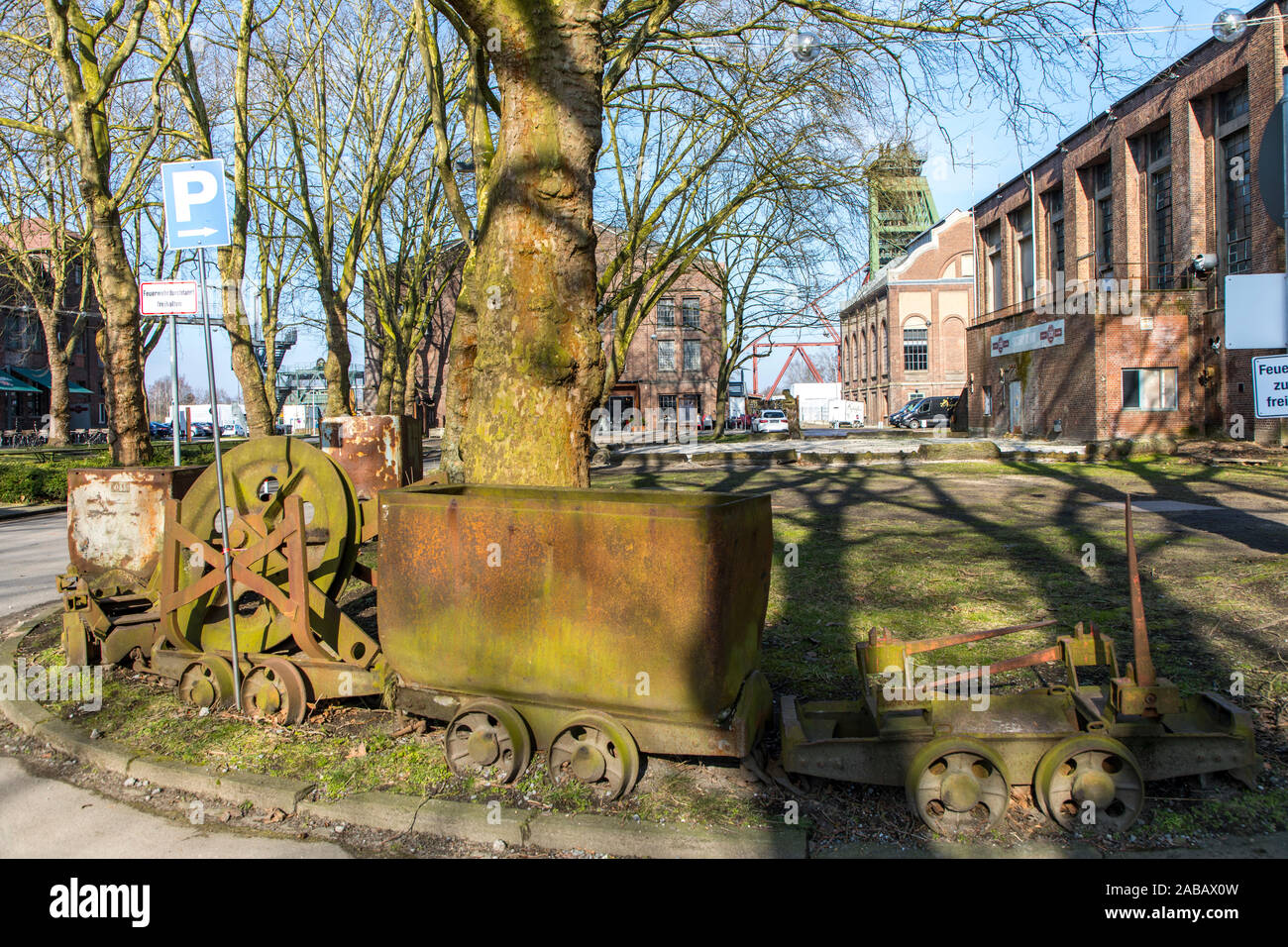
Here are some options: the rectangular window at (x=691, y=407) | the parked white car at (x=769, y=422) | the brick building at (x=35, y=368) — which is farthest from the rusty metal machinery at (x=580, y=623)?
the rectangular window at (x=691, y=407)

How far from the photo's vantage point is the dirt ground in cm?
358

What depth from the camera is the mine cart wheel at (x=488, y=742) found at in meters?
3.88

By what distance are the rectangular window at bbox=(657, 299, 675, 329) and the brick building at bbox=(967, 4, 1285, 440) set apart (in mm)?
25876

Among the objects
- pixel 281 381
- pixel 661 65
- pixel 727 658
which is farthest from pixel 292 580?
pixel 281 381

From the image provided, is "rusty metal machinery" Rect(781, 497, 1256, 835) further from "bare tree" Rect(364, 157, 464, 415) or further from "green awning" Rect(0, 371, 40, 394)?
"green awning" Rect(0, 371, 40, 394)

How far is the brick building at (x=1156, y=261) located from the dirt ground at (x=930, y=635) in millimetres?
17973

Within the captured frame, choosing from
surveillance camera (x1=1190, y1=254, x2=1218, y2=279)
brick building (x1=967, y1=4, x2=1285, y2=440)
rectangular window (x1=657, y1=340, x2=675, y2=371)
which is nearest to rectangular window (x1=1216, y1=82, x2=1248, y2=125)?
brick building (x1=967, y1=4, x2=1285, y2=440)

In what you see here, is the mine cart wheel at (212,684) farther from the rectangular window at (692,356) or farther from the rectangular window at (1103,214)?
the rectangular window at (692,356)

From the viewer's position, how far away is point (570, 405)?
5277 millimetres

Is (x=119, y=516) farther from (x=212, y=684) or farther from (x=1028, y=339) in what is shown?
(x=1028, y=339)

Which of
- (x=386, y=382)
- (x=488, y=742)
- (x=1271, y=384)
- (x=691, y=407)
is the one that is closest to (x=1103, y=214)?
(x=386, y=382)
